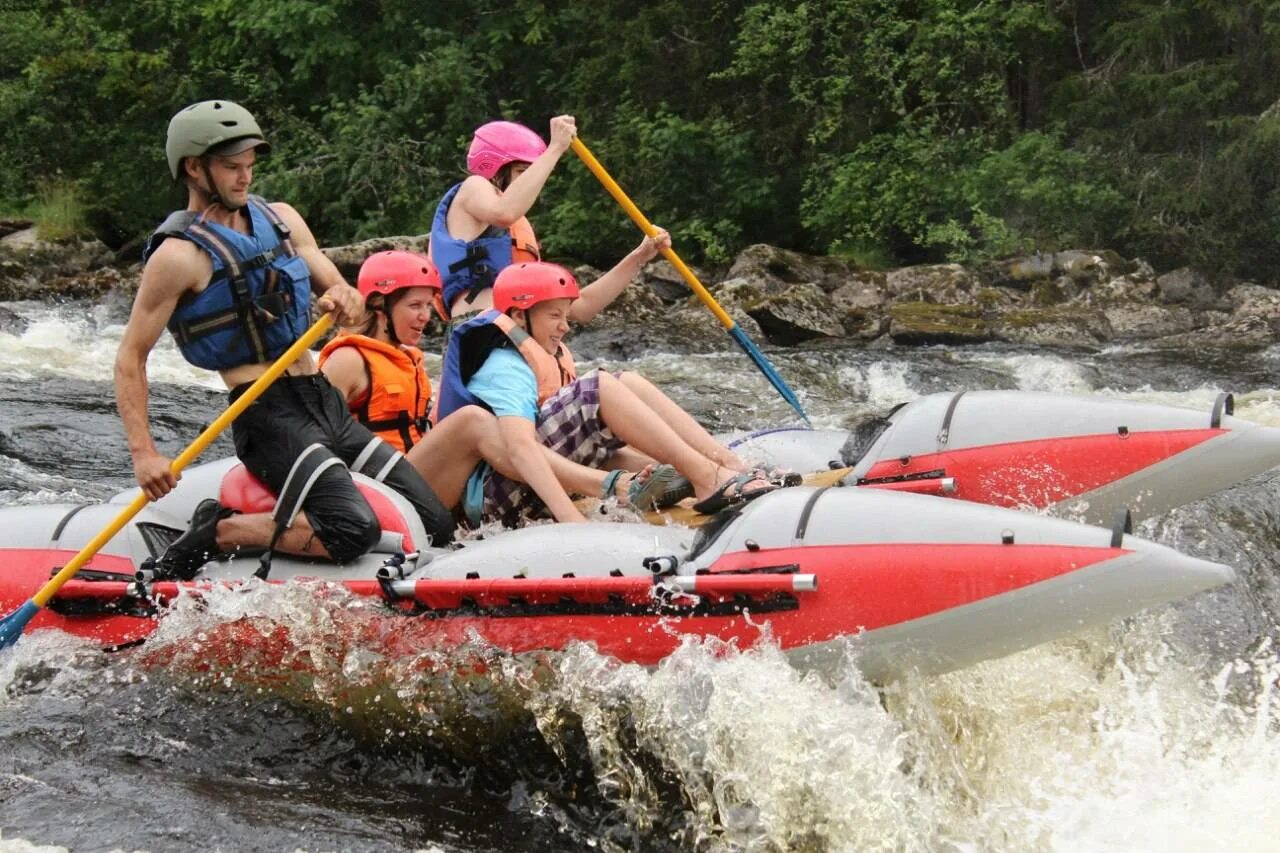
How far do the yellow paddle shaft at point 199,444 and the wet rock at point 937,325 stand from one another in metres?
7.98

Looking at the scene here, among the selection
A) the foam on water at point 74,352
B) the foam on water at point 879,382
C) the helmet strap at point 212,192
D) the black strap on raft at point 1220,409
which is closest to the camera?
the helmet strap at point 212,192

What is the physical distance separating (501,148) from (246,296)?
175 cm

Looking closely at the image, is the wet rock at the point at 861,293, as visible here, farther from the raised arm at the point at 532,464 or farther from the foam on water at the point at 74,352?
the raised arm at the point at 532,464

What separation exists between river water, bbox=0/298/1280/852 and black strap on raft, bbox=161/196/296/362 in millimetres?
780

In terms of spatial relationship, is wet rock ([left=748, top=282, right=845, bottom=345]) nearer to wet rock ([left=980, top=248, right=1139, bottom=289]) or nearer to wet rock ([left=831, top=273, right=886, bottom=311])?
wet rock ([left=831, top=273, right=886, bottom=311])

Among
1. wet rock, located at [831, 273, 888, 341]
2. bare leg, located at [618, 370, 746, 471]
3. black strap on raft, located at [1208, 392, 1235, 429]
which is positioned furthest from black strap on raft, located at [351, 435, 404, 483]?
wet rock, located at [831, 273, 888, 341]

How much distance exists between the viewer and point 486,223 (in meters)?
5.82

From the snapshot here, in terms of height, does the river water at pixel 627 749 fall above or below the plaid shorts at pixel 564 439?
below

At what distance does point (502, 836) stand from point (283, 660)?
0.91 meters

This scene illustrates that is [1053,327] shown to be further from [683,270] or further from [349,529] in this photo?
[349,529]

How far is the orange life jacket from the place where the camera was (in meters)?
5.07

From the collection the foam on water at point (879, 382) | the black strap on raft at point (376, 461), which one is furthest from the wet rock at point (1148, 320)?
the black strap on raft at point (376, 461)

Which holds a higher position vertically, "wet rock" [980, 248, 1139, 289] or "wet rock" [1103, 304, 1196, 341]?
"wet rock" [980, 248, 1139, 289]

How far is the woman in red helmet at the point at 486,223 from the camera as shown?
5.79 m
